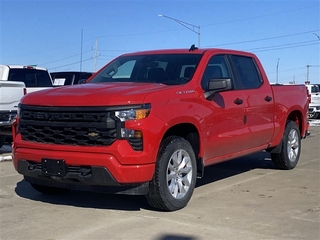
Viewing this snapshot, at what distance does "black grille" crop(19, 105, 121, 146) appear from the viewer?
511cm

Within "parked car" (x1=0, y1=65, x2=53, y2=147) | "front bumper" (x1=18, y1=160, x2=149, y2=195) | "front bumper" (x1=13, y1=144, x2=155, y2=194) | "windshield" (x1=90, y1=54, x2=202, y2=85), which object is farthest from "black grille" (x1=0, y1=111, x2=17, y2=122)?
"front bumper" (x1=13, y1=144, x2=155, y2=194)

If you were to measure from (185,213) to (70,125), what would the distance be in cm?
162

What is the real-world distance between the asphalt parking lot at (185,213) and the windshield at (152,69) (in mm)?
1558

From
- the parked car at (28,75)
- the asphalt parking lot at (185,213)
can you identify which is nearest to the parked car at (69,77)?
the parked car at (28,75)

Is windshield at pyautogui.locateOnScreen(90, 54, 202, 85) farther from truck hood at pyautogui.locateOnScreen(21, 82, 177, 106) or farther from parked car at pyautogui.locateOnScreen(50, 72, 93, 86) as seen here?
parked car at pyautogui.locateOnScreen(50, 72, 93, 86)

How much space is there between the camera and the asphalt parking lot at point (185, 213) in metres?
4.80

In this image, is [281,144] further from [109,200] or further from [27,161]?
[27,161]

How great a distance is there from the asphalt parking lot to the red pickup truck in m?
0.31

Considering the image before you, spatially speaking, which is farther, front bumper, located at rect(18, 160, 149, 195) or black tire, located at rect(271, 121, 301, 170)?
black tire, located at rect(271, 121, 301, 170)

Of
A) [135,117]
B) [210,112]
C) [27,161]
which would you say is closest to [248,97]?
[210,112]

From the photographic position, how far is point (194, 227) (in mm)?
4988

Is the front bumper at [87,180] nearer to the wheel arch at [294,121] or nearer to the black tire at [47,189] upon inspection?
the black tire at [47,189]

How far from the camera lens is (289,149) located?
8445mm

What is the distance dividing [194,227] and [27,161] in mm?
2044
